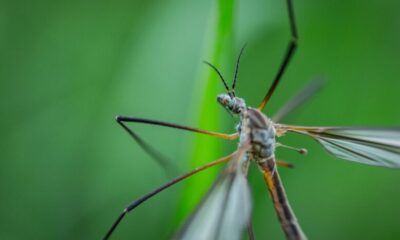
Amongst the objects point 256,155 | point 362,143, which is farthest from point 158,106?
point 362,143

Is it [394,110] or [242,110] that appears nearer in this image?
[242,110]

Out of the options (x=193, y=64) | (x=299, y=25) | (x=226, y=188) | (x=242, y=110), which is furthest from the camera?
(x=299, y=25)

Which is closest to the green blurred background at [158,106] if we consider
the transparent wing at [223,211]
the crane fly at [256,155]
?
the crane fly at [256,155]

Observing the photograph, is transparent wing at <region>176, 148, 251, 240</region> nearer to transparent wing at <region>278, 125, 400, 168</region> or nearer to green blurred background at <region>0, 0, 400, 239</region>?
transparent wing at <region>278, 125, 400, 168</region>

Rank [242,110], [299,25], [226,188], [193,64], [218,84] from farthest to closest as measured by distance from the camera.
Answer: [299,25] → [193,64] → [218,84] → [242,110] → [226,188]

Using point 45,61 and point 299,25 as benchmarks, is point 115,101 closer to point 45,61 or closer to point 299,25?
point 45,61

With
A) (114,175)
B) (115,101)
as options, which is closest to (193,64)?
(115,101)

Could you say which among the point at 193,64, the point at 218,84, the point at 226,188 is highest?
the point at 193,64
